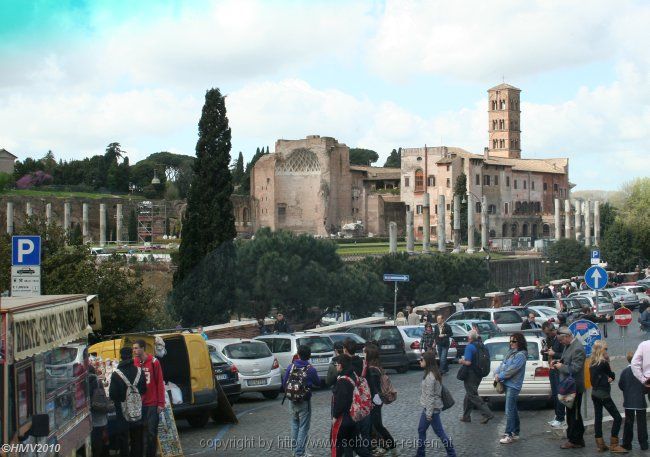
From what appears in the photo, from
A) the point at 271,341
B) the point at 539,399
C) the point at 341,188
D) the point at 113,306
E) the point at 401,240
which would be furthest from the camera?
the point at 341,188

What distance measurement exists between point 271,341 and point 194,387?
22.5 ft

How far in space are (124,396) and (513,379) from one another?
5026 millimetres

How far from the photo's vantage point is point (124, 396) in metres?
11.0

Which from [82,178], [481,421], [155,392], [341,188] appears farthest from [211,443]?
[82,178]

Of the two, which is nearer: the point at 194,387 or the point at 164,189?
the point at 194,387

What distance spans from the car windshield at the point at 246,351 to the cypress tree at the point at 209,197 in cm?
1953

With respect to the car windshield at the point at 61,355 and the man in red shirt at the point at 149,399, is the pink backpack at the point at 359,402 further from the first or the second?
the car windshield at the point at 61,355

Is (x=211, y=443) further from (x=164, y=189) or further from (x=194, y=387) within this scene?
(x=164, y=189)

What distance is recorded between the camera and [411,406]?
55.8 ft

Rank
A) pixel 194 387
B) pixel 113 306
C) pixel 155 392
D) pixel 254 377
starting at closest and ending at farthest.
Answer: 1. pixel 155 392
2. pixel 194 387
3. pixel 254 377
4. pixel 113 306

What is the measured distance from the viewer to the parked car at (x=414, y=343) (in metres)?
24.6

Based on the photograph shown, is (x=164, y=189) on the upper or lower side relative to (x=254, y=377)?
upper

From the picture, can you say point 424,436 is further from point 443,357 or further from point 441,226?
point 441,226

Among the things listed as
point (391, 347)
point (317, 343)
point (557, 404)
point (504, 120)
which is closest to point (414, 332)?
point (391, 347)
